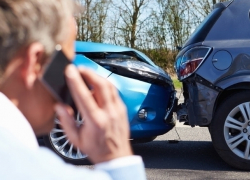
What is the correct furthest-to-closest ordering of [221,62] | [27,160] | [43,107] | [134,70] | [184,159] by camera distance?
[184,159], [134,70], [221,62], [43,107], [27,160]

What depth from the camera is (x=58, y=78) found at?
96cm

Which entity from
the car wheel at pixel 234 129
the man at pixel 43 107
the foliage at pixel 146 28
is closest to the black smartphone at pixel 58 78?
the man at pixel 43 107

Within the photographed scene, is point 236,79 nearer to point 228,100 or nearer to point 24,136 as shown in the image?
point 228,100

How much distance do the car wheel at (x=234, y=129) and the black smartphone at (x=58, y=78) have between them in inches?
172

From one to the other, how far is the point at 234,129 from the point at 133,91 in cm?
105

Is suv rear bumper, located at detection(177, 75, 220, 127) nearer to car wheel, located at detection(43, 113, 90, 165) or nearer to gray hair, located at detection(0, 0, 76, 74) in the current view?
car wheel, located at detection(43, 113, 90, 165)

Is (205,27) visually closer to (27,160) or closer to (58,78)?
(58,78)

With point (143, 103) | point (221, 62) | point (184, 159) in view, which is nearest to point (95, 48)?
point (143, 103)

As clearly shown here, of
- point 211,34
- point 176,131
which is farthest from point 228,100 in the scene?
point 176,131

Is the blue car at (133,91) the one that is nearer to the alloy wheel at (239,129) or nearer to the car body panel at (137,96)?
the car body panel at (137,96)

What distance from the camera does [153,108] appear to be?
5.52 metres

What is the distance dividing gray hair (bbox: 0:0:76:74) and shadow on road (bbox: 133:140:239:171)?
15.2 ft

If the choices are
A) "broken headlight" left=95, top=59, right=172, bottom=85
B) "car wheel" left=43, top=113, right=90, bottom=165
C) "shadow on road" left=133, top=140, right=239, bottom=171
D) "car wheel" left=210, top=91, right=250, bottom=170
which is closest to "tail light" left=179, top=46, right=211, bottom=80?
"broken headlight" left=95, top=59, right=172, bottom=85

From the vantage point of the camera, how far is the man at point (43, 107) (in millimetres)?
896
